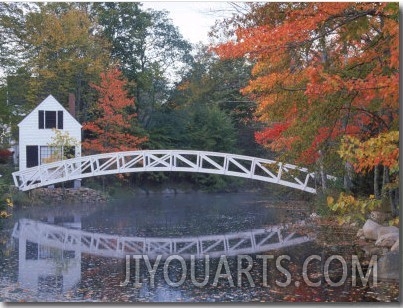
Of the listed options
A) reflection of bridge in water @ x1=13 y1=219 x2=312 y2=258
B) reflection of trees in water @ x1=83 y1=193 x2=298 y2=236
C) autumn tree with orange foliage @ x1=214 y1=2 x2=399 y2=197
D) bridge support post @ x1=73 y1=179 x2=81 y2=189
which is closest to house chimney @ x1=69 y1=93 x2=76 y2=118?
bridge support post @ x1=73 y1=179 x2=81 y2=189

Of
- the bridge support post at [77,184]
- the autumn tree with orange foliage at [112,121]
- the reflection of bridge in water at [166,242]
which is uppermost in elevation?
the autumn tree with orange foliage at [112,121]

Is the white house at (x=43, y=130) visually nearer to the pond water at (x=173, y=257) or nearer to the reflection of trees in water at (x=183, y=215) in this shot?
the pond water at (x=173, y=257)

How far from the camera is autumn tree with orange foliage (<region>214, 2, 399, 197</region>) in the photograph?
18.7ft

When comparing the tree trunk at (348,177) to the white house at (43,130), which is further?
the white house at (43,130)

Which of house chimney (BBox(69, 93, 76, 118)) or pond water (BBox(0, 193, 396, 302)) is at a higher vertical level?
house chimney (BBox(69, 93, 76, 118))

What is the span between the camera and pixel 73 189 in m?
15.0

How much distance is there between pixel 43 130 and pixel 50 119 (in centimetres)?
40

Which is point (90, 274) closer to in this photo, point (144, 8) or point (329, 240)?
point (329, 240)

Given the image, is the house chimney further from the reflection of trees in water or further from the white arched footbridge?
the reflection of trees in water

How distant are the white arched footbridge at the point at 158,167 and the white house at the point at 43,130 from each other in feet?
0.94

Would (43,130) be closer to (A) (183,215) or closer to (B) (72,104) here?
(B) (72,104)

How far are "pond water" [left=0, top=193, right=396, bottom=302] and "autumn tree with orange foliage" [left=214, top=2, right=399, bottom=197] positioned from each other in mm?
1658

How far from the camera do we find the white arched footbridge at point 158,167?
1363 centimetres

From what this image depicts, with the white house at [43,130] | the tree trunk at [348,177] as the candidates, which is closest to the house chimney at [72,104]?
the white house at [43,130]
